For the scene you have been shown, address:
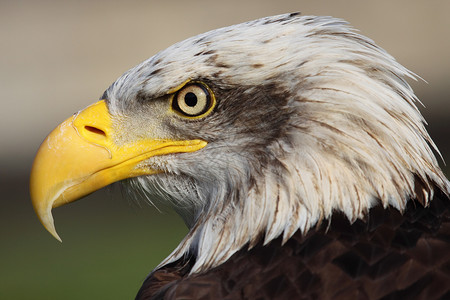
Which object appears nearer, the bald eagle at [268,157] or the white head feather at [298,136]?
the bald eagle at [268,157]

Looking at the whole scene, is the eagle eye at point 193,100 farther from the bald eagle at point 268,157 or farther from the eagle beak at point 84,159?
the eagle beak at point 84,159

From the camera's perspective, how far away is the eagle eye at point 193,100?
9.71ft

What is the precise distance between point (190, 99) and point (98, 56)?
887 cm

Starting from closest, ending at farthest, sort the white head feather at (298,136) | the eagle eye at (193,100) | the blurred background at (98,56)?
the white head feather at (298,136) < the eagle eye at (193,100) < the blurred background at (98,56)

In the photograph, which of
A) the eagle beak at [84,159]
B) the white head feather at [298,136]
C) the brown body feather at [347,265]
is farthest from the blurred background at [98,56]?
the brown body feather at [347,265]

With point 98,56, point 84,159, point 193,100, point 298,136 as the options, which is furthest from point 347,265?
point 98,56

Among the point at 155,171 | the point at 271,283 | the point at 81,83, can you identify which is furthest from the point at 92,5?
the point at 271,283

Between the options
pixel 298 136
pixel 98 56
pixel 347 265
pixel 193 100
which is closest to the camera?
pixel 347 265

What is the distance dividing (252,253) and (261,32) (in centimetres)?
83

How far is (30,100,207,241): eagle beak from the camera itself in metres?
2.98

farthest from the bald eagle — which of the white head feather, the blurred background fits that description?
the blurred background

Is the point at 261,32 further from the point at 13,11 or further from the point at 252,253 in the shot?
the point at 13,11

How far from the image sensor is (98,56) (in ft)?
38.0

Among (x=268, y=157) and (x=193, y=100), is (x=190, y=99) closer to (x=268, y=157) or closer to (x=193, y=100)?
(x=193, y=100)
